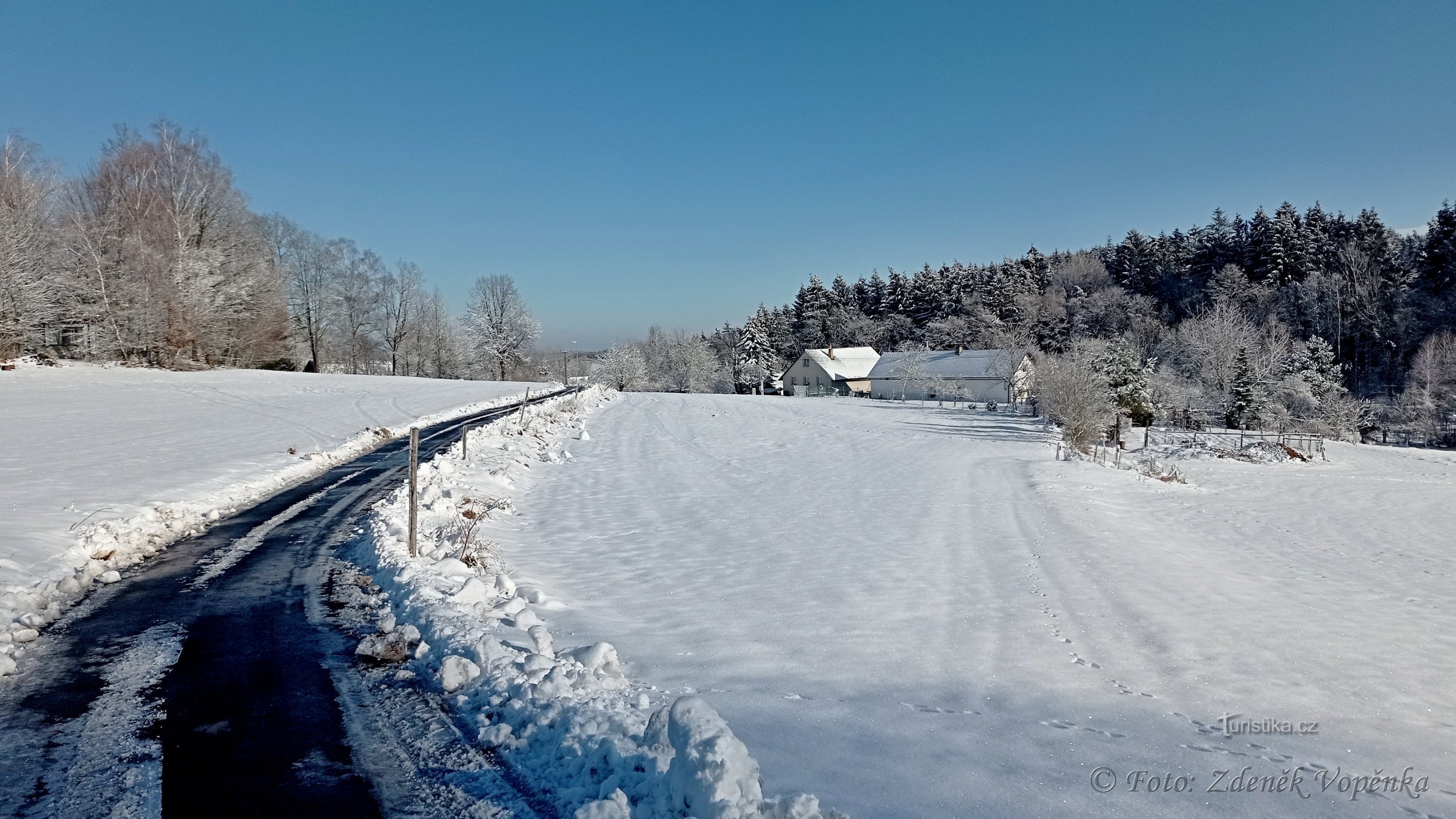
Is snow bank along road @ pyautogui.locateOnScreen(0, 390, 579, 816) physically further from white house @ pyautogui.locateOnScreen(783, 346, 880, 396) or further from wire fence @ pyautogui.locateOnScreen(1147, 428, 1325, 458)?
white house @ pyautogui.locateOnScreen(783, 346, 880, 396)

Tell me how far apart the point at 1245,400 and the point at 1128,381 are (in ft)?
32.2

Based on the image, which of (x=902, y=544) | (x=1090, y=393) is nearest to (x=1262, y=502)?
(x=1090, y=393)

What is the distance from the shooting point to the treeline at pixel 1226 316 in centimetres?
4441

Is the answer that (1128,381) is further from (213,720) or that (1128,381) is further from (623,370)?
(623,370)

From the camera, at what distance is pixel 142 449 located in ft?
56.6

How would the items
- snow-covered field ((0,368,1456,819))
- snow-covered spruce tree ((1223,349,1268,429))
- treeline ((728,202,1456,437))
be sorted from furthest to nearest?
treeline ((728,202,1456,437)) → snow-covered spruce tree ((1223,349,1268,429)) → snow-covered field ((0,368,1456,819))

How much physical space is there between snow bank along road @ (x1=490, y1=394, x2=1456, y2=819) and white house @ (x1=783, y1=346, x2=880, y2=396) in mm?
55876

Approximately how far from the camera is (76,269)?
120ft

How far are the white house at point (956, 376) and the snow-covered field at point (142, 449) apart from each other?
1646 inches

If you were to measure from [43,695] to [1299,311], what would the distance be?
77.8 meters

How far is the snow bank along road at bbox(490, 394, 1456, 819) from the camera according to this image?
450cm

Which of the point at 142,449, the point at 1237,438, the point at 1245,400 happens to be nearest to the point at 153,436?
the point at 142,449

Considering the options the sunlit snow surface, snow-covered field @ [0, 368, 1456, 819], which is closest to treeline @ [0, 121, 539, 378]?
the sunlit snow surface

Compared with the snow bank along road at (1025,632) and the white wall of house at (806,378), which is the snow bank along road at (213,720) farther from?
the white wall of house at (806,378)
